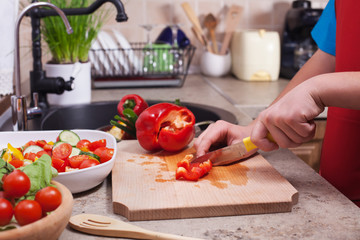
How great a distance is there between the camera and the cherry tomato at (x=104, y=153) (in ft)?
3.01

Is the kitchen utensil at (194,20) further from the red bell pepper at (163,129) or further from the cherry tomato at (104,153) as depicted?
the cherry tomato at (104,153)

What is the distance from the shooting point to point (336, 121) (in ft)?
3.98

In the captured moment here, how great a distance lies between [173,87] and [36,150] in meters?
1.25

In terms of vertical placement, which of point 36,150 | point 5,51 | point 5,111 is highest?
point 5,51

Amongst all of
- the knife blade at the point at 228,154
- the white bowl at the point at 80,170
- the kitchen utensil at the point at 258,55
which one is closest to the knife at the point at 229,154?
the knife blade at the point at 228,154

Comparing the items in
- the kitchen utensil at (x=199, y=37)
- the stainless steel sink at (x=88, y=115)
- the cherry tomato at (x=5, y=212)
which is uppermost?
the kitchen utensil at (x=199, y=37)

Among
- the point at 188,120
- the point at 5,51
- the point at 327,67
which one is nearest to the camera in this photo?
the point at 188,120

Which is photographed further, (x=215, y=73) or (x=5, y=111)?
(x=215, y=73)

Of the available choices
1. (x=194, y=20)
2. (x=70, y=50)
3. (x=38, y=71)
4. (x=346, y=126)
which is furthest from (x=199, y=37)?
(x=346, y=126)

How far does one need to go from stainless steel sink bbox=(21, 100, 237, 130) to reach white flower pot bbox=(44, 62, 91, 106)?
4cm

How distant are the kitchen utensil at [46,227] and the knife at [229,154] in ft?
1.39

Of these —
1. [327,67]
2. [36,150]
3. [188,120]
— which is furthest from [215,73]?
[36,150]

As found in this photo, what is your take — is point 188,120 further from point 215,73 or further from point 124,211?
point 215,73

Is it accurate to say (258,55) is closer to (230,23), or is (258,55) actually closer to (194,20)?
(230,23)
